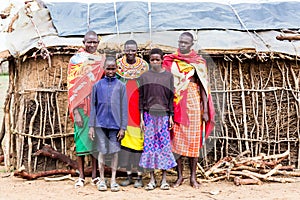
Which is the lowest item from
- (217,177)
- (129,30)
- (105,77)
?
(217,177)

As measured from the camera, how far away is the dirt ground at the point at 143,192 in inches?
215

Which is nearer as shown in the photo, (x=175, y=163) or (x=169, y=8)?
(x=175, y=163)

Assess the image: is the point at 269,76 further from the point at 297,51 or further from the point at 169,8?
the point at 169,8

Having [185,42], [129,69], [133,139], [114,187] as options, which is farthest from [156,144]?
[185,42]

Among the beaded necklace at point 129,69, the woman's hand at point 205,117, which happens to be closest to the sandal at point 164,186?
the woman's hand at point 205,117

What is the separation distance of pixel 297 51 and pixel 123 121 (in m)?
2.66

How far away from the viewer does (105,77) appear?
5.70 meters

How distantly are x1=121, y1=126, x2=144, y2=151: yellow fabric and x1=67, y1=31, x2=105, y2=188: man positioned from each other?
1.34 feet

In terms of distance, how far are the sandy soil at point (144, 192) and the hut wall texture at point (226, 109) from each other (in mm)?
676

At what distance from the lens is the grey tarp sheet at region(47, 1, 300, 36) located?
7027 mm

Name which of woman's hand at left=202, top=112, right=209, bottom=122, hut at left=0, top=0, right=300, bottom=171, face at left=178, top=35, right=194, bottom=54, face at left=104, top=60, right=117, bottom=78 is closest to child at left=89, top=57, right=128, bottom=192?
face at left=104, top=60, right=117, bottom=78

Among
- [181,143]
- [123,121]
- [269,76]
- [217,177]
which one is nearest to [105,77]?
[123,121]

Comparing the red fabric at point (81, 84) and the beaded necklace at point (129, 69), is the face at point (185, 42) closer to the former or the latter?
the beaded necklace at point (129, 69)

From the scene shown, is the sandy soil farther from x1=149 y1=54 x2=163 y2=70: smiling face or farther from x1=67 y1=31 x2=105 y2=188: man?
x1=149 y1=54 x2=163 y2=70: smiling face
